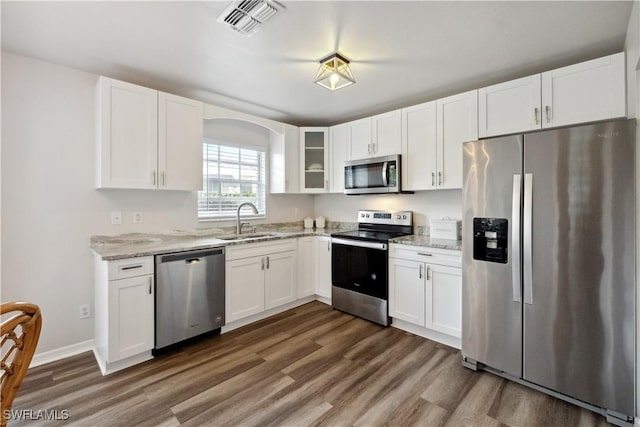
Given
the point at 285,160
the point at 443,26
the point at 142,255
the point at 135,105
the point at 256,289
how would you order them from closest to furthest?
1. the point at 443,26
2. the point at 142,255
3. the point at 135,105
4. the point at 256,289
5. the point at 285,160

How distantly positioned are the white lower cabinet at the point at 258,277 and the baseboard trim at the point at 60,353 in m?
1.21

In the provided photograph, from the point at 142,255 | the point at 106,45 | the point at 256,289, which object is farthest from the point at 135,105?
the point at 256,289

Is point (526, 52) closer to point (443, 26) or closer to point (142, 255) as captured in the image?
point (443, 26)

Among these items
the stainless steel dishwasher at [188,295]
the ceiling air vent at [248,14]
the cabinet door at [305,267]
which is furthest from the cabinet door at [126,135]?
the cabinet door at [305,267]

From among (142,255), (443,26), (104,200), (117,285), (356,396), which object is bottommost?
(356,396)

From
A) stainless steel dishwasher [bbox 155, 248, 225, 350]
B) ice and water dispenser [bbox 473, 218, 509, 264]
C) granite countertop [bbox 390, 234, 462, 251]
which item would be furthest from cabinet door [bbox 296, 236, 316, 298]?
ice and water dispenser [bbox 473, 218, 509, 264]

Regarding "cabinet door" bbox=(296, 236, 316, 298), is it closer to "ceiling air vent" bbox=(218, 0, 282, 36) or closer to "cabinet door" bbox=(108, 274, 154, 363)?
"cabinet door" bbox=(108, 274, 154, 363)

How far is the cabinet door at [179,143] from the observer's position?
2.69 metres

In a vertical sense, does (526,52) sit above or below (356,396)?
above

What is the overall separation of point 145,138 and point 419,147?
266 cm

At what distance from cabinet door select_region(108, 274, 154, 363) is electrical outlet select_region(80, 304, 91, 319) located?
0.64 meters

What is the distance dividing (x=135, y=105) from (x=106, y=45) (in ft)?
1.63

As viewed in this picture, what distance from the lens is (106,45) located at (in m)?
2.13

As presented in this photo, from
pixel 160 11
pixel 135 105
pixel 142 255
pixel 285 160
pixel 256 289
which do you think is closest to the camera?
pixel 160 11
